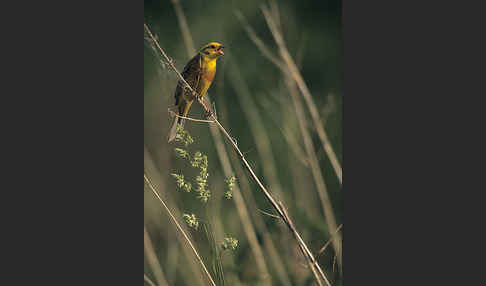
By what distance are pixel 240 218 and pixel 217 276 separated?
1.45 feet

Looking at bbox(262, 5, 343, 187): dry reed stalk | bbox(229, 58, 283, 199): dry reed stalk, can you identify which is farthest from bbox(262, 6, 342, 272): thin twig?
bbox(229, 58, 283, 199): dry reed stalk

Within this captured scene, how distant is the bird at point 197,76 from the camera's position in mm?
2906

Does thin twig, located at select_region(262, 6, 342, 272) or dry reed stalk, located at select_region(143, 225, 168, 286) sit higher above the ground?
thin twig, located at select_region(262, 6, 342, 272)

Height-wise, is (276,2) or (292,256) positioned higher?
(276,2)

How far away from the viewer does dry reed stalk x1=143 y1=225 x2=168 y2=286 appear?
2711 millimetres

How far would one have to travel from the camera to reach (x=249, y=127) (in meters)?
3.04

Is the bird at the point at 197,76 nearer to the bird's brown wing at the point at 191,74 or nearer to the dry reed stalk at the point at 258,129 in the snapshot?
the bird's brown wing at the point at 191,74

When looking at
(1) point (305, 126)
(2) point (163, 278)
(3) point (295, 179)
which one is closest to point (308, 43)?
(1) point (305, 126)

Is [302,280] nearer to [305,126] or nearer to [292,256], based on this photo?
[292,256]

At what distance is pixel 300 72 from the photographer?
115 inches

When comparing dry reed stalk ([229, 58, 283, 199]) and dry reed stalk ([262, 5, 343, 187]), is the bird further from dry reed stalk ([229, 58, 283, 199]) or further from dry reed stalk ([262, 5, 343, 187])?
dry reed stalk ([262, 5, 343, 187])

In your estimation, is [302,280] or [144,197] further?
[144,197]

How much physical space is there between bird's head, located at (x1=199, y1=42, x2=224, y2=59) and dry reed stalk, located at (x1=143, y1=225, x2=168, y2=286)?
95 cm

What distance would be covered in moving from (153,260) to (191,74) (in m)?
0.98
